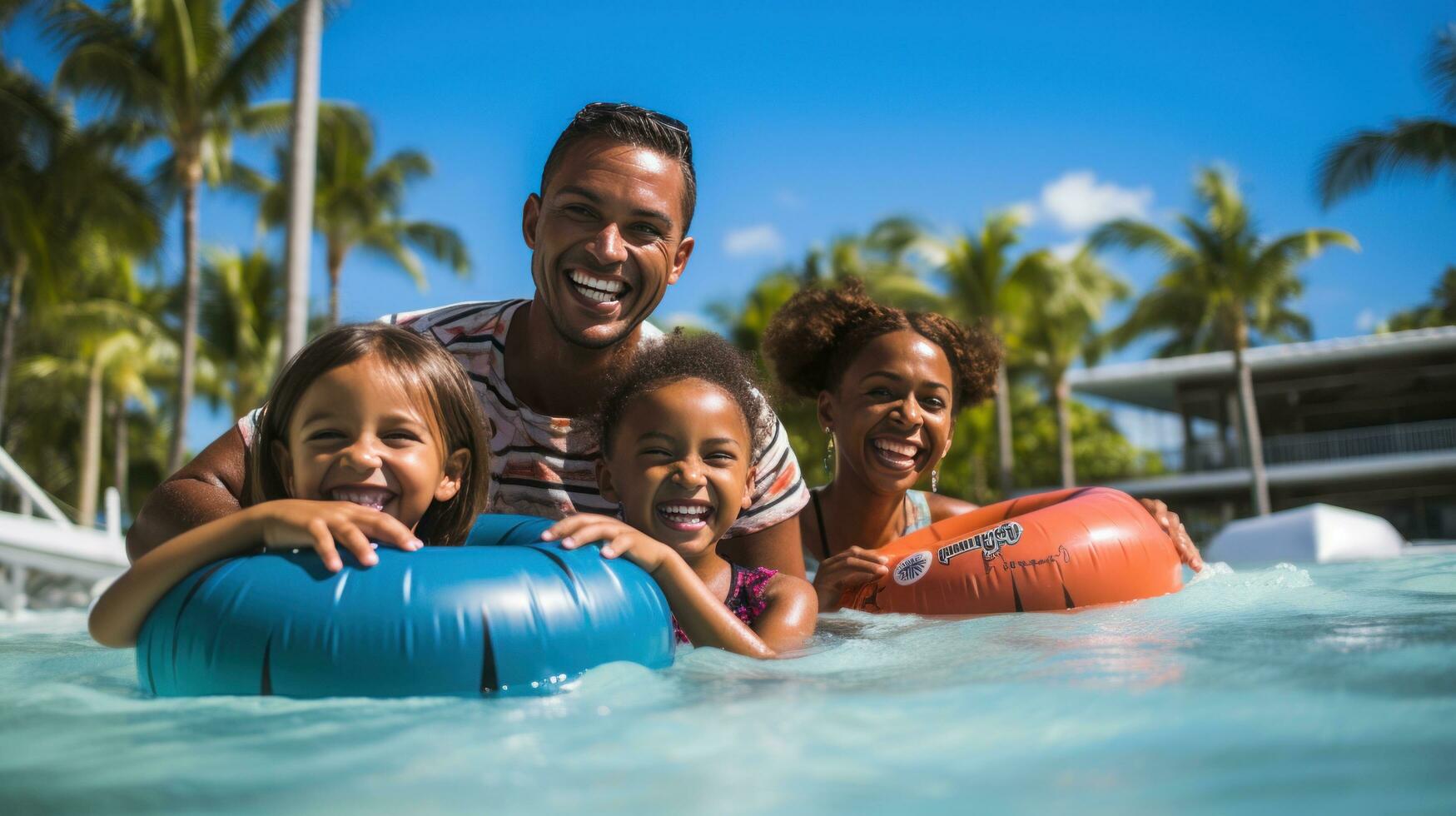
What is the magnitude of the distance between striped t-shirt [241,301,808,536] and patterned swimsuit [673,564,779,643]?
0.31m

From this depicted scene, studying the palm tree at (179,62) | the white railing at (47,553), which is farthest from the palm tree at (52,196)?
the white railing at (47,553)

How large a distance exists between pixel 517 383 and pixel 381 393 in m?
1.22

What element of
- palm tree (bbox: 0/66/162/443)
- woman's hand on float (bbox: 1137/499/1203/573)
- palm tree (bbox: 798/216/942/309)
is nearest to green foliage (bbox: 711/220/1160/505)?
palm tree (bbox: 798/216/942/309)

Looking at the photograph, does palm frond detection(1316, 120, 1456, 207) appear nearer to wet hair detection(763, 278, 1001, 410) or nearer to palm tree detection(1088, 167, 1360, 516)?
palm tree detection(1088, 167, 1360, 516)

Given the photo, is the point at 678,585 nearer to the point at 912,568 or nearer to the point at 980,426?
the point at 912,568

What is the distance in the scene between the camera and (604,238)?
384 cm

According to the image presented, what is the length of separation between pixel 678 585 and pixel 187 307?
18.7 meters

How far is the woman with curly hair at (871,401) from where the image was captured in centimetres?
487

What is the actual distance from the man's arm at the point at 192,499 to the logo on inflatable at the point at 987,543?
2626 mm

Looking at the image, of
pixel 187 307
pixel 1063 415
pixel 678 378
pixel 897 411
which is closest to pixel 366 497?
pixel 678 378

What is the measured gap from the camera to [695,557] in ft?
12.1

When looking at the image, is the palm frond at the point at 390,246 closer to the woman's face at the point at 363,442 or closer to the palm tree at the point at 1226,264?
the palm tree at the point at 1226,264

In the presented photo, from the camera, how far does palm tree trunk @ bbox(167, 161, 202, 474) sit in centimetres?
1752

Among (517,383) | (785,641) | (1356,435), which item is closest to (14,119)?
(517,383)
